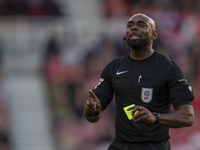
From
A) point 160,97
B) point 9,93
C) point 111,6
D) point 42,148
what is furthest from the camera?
point 111,6

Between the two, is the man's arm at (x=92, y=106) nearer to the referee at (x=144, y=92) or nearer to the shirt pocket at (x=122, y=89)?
the referee at (x=144, y=92)

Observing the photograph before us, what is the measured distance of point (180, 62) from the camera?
39.3 ft

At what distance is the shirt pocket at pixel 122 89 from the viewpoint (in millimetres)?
5367

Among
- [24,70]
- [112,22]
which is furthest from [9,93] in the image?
[112,22]

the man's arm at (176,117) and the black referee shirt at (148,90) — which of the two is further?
the black referee shirt at (148,90)

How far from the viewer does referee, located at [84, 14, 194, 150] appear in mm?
5141

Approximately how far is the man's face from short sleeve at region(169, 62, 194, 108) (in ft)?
1.35

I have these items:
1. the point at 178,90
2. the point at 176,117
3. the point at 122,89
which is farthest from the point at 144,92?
the point at 176,117

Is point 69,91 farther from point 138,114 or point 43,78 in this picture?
point 138,114

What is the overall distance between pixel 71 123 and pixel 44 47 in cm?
215

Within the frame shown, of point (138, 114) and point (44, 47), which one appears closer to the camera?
point (138, 114)

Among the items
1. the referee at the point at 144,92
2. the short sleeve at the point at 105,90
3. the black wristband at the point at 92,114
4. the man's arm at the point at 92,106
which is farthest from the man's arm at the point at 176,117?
the short sleeve at the point at 105,90

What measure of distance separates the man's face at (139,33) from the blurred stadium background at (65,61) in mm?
5762

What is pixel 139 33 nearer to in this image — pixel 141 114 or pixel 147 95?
pixel 147 95
